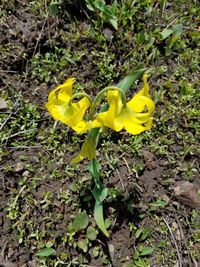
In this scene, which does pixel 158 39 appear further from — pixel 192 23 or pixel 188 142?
pixel 188 142

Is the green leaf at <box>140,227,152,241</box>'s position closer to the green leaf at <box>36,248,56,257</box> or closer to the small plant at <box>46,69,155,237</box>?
the green leaf at <box>36,248,56,257</box>

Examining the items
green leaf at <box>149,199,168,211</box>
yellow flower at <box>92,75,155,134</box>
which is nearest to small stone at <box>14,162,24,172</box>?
green leaf at <box>149,199,168,211</box>

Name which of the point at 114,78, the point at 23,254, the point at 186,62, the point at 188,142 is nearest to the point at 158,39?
the point at 186,62

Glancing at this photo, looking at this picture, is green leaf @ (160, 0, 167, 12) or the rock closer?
the rock

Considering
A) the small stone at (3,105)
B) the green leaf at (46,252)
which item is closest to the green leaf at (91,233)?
the green leaf at (46,252)

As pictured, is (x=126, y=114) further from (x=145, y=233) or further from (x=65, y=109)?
(x=145, y=233)

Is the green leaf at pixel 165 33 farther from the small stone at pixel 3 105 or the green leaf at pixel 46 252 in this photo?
the green leaf at pixel 46 252
